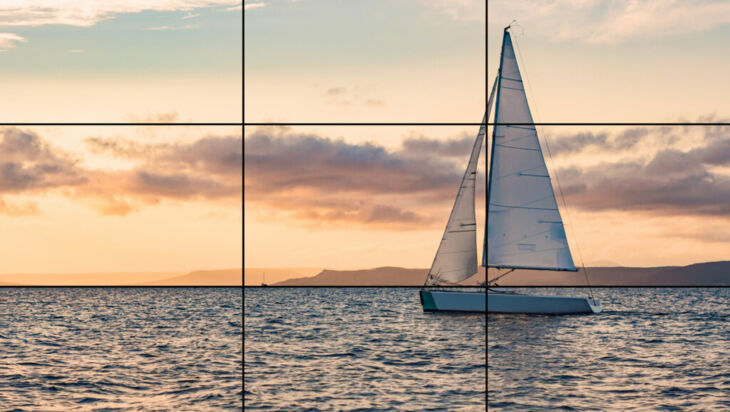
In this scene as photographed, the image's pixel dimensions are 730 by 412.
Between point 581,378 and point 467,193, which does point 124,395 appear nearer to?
point 581,378

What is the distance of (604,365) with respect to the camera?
37469mm

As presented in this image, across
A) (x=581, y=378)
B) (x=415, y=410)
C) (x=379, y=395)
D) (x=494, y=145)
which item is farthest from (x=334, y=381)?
(x=494, y=145)

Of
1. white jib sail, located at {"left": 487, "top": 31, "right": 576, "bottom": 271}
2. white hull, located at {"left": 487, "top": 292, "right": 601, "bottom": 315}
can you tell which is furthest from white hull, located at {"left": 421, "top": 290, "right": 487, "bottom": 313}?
white jib sail, located at {"left": 487, "top": 31, "right": 576, "bottom": 271}

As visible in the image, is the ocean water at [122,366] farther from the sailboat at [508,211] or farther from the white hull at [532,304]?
the white hull at [532,304]

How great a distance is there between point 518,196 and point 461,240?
467 cm

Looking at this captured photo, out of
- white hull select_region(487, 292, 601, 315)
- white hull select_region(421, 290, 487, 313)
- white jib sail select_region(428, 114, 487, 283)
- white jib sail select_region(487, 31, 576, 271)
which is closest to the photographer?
white jib sail select_region(487, 31, 576, 271)

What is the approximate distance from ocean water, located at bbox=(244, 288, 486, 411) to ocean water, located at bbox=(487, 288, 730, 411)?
4.61 ft

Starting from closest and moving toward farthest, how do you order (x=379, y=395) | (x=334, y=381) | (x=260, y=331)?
(x=379, y=395) < (x=334, y=381) < (x=260, y=331)

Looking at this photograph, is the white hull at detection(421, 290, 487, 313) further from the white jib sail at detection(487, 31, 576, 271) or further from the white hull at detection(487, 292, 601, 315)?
the white jib sail at detection(487, 31, 576, 271)

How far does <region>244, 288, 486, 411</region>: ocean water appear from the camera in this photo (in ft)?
89.0

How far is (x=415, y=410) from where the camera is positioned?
25406mm

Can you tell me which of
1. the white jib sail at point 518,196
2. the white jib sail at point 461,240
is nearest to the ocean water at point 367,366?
the white jib sail at point 461,240

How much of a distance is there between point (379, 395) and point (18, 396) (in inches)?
514

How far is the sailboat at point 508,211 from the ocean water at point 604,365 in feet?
15.0
